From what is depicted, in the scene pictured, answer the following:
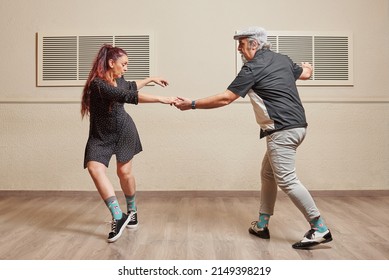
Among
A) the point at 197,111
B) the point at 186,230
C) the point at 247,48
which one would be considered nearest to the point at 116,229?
the point at 186,230

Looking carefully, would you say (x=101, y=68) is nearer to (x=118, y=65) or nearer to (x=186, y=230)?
(x=118, y=65)

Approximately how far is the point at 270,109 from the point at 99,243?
4.16 feet

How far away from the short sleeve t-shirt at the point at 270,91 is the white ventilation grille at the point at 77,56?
1985 mm

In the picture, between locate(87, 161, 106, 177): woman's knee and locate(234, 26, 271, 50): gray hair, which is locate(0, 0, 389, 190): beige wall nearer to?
locate(87, 161, 106, 177): woman's knee

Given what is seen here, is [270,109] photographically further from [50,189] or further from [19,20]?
[19,20]

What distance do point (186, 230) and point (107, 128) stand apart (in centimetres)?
85

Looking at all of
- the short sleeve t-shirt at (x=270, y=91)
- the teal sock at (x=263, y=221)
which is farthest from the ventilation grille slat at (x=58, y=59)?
the teal sock at (x=263, y=221)

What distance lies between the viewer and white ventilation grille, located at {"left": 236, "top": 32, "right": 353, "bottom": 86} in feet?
13.6

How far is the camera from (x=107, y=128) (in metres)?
2.62

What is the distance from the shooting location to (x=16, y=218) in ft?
10.3

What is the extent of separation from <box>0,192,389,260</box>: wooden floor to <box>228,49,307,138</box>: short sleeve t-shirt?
697 mm

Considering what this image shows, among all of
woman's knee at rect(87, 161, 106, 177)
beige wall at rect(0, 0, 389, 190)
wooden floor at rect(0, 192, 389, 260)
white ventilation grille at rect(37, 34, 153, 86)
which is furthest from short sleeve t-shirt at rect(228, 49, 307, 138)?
white ventilation grille at rect(37, 34, 153, 86)

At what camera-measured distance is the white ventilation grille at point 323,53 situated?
414 centimetres

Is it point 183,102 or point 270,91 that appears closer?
point 270,91
